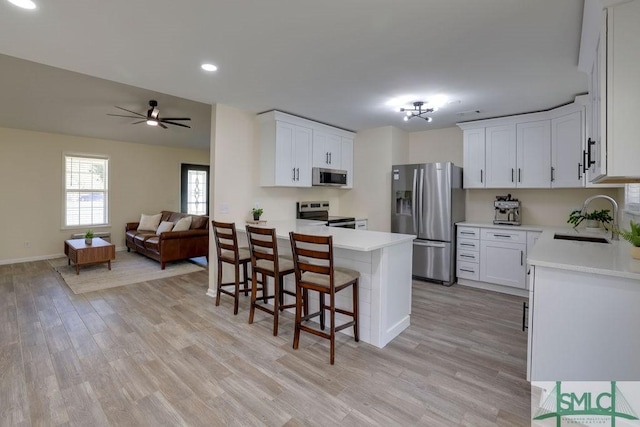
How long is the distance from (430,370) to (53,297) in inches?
175

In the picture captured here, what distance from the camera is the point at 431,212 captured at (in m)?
4.47

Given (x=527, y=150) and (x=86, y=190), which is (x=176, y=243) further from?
(x=527, y=150)

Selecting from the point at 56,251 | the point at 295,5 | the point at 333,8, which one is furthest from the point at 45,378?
the point at 56,251

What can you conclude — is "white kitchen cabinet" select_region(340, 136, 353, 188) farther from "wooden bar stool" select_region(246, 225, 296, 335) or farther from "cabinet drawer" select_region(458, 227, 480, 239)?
"wooden bar stool" select_region(246, 225, 296, 335)

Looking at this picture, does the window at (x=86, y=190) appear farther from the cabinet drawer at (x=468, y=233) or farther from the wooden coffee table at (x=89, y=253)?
the cabinet drawer at (x=468, y=233)

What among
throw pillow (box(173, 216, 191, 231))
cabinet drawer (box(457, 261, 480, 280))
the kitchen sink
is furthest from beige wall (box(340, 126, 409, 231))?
throw pillow (box(173, 216, 191, 231))

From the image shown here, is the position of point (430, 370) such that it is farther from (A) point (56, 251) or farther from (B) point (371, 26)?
(A) point (56, 251)

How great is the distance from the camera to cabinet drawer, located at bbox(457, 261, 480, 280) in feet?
14.1

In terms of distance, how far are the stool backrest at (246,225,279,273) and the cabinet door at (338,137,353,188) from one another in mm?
2702

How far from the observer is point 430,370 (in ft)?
7.42

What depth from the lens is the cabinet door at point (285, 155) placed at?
4.14 m

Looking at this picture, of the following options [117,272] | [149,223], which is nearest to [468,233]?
[117,272]

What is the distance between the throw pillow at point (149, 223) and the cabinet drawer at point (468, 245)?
614 cm

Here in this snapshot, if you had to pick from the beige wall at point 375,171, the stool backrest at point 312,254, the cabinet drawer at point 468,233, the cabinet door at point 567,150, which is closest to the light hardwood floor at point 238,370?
the stool backrest at point 312,254
